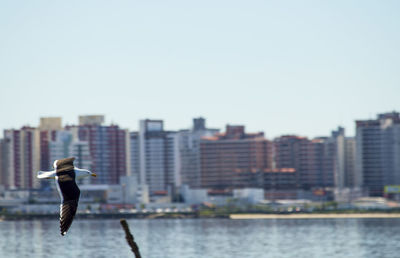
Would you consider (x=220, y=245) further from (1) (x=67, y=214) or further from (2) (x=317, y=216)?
(2) (x=317, y=216)

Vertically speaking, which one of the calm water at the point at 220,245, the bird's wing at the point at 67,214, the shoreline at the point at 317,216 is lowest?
the calm water at the point at 220,245

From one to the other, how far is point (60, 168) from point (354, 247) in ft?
253

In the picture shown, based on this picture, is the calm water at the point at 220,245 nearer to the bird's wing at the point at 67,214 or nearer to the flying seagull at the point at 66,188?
the flying seagull at the point at 66,188

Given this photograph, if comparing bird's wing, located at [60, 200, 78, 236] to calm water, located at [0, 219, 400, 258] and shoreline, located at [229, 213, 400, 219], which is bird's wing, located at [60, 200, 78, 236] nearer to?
calm water, located at [0, 219, 400, 258]

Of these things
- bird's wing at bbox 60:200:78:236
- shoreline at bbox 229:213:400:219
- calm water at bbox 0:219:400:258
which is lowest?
calm water at bbox 0:219:400:258

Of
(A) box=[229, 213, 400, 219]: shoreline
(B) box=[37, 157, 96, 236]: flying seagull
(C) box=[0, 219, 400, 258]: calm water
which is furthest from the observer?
(A) box=[229, 213, 400, 219]: shoreline

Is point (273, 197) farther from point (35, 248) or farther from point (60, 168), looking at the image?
point (60, 168)

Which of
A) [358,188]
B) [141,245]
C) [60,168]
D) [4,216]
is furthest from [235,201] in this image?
[60,168]

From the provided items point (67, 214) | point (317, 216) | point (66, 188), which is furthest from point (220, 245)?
point (317, 216)

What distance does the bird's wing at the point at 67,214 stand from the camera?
15.6m

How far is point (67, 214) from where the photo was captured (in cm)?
1611

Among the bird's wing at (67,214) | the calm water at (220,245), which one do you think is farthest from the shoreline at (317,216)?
the bird's wing at (67,214)

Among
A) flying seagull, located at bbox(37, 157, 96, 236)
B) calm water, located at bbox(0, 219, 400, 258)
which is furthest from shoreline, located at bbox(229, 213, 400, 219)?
flying seagull, located at bbox(37, 157, 96, 236)

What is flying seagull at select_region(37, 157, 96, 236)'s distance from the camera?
16.0 meters
